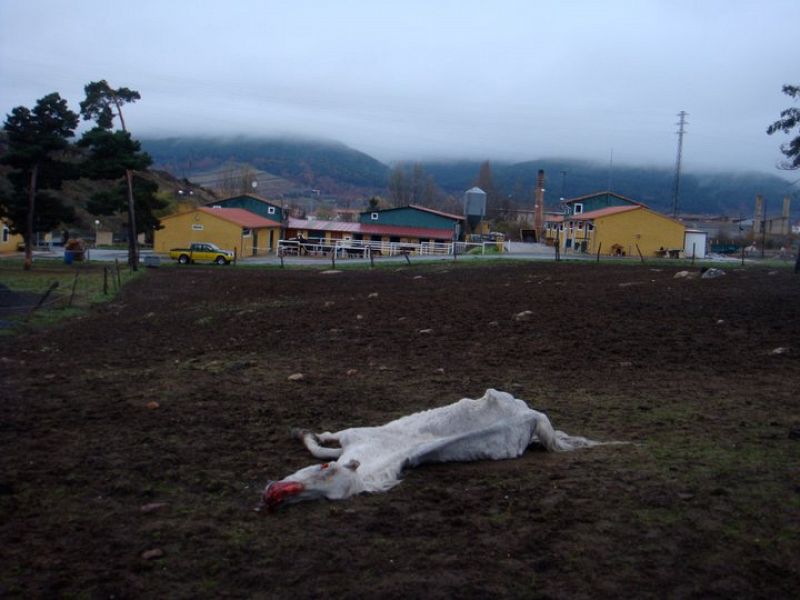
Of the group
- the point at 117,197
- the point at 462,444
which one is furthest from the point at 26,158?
the point at 462,444

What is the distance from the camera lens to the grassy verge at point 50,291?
1959cm

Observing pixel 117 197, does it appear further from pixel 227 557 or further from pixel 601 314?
pixel 227 557

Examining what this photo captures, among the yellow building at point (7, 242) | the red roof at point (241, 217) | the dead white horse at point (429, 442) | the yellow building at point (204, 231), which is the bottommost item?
the dead white horse at point (429, 442)

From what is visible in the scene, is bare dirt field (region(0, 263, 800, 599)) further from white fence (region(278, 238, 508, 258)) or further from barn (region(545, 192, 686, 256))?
barn (region(545, 192, 686, 256))

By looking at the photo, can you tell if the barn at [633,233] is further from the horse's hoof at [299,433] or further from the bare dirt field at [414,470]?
the horse's hoof at [299,433]

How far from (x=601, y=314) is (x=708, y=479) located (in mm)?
11138

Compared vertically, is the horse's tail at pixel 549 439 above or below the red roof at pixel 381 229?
below

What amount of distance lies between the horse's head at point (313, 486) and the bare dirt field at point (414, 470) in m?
0.11

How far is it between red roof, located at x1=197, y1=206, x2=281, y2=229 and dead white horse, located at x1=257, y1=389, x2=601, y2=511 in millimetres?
58682

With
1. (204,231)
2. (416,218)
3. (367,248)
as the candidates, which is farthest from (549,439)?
(416,218)

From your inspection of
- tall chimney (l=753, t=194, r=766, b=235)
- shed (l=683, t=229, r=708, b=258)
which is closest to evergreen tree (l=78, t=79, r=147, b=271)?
Result: shed (l=683, t=229, r=708, b=258)

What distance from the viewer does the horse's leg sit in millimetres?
7188

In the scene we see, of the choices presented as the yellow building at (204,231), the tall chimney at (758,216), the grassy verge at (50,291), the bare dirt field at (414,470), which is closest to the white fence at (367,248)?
the yellow building at (204,231)

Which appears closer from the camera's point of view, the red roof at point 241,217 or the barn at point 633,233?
the red roof at point 241,217
